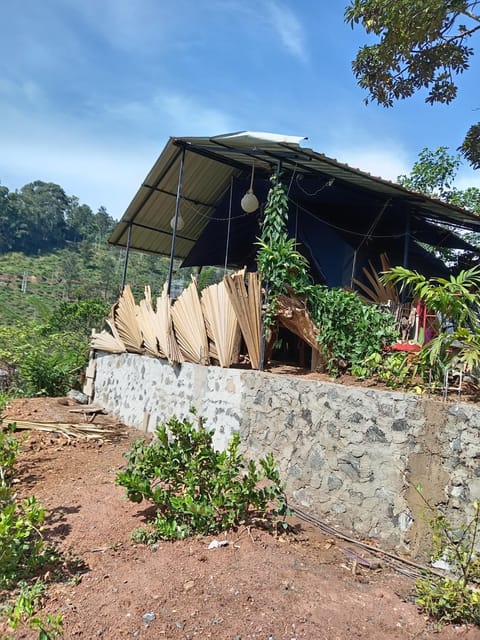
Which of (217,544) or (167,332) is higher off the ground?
(167,332)

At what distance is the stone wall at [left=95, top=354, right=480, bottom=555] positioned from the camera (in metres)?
3.64

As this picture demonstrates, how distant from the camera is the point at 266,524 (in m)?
3.89

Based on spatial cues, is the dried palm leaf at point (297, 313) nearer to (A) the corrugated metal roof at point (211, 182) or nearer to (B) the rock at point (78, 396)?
(A) the corrugated metal roof at point (211, 182)

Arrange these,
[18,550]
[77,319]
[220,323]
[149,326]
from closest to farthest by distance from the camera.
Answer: [18,550] < [220,323] < [149,326] < [77,319]

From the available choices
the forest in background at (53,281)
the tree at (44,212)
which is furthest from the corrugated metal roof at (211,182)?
the tree at (44,212)

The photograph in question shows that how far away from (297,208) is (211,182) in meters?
1.94

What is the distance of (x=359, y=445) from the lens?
162 inches

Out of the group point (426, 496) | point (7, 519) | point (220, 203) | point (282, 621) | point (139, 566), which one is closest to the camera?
point (282, 621)

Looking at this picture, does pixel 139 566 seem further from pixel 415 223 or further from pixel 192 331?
pixel 415 223

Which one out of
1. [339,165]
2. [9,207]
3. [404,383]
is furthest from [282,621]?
[9,207]

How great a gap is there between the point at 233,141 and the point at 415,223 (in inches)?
162

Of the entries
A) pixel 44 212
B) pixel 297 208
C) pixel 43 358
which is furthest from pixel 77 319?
pixel 44 212

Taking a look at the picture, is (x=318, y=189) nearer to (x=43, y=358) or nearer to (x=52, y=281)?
(x=43, y=358)

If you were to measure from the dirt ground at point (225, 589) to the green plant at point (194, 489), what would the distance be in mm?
132
